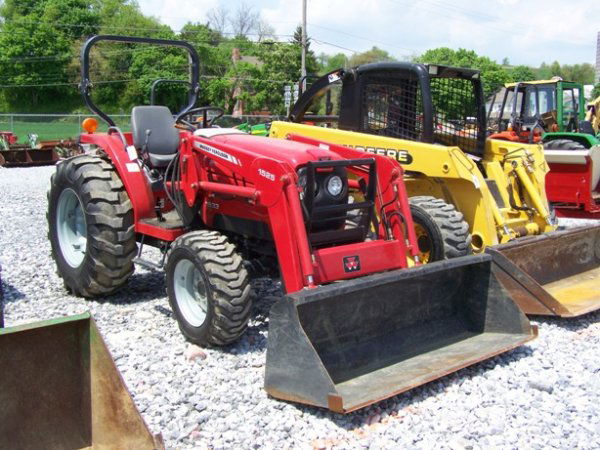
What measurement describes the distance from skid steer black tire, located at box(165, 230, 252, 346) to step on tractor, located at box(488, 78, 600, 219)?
655 centimetres

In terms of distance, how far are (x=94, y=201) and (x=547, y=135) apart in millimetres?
9071

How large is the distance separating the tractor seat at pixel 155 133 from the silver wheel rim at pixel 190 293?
4.39 feet

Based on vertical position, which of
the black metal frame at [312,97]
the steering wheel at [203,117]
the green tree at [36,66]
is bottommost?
Answer: the steering wheel at [203,117]

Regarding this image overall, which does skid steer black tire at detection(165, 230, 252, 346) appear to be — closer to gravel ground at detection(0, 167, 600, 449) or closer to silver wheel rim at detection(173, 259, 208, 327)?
silver wheel rim at detection(173, 259, 208, 327)

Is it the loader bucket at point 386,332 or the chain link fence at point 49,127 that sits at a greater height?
the chain link fence at point 49,127

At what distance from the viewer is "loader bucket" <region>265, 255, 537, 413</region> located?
3.72 meters

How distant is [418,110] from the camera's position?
6.89m

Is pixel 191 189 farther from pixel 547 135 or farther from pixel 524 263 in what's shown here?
pixel 547 135

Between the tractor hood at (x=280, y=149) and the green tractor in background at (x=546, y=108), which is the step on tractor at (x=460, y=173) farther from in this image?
A: the green tractor in background at (x=546, y=108)

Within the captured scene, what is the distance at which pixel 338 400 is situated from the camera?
3490 mm

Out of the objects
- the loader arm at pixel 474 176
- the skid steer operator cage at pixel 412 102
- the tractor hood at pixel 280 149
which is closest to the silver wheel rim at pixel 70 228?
the tractor hood at pixel 280 149

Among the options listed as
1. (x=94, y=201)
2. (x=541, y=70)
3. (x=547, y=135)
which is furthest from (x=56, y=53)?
(x=541, y=70)

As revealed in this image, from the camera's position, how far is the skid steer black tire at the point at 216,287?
4.38 m

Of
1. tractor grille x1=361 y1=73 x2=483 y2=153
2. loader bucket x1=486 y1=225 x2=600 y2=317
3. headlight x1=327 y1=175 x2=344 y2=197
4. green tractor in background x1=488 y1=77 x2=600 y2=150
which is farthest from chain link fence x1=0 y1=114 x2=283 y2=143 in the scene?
headlight x1=327 y1=175 x2=344 y2=197
